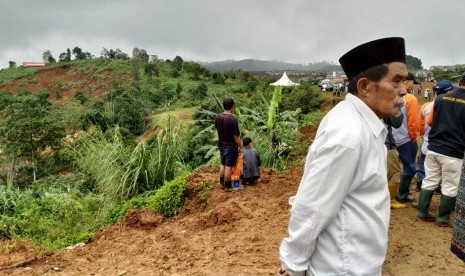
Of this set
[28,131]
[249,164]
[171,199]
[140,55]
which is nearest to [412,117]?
[249,164]

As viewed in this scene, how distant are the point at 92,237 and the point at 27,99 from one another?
52.4 feet

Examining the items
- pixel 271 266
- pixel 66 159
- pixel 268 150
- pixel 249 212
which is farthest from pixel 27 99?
pixel 271 266

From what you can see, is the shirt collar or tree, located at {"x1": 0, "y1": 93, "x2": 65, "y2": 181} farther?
tree, located at {"x1": 0, "y1": 93, "x2": 65, "y2": 181}

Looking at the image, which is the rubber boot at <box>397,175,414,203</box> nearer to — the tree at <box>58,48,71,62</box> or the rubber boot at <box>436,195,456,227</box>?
the rubber boot at <box>436,195,456,227</box>

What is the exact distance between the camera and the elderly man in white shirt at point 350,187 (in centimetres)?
139

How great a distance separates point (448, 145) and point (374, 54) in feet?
9.90

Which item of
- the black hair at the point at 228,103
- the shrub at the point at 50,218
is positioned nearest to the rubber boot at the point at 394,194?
the black hair at the point at 228,103

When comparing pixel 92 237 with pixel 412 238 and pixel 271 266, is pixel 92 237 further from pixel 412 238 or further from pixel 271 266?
pixel 412 238

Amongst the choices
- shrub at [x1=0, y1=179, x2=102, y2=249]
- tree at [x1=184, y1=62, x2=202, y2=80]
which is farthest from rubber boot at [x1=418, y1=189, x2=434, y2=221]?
tree at [x1=184, y1=62, x2=202, y2=80]

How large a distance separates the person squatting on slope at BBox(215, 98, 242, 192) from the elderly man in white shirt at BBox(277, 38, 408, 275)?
15.0 feet

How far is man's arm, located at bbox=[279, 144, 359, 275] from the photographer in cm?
138

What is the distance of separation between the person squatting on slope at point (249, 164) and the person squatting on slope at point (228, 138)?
357mm

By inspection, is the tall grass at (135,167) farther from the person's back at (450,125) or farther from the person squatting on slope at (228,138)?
the person's back at (450,125)

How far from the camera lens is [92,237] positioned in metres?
5.84
